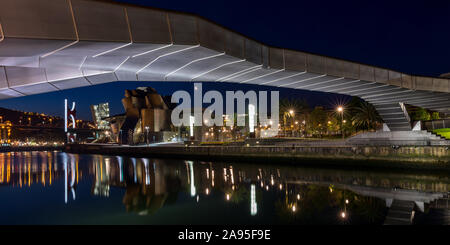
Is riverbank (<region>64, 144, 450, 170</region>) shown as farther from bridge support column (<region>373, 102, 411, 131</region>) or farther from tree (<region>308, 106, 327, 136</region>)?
tree (<region>308, 106, 327, 136</region>)

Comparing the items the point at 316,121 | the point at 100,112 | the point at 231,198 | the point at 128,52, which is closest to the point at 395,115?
the point at 231,198

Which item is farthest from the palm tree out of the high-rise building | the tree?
the high-rise building

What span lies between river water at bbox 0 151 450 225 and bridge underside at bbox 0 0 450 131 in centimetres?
657

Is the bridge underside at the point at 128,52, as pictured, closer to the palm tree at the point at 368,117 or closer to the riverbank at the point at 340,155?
the riverbank at the point at 340,155

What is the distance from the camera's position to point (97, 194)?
20312 millimetres

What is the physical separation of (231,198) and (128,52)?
1013 cm

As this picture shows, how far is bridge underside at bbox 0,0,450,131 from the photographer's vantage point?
8680 millimetres

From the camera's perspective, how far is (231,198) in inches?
700

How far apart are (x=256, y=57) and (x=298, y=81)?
6963mm

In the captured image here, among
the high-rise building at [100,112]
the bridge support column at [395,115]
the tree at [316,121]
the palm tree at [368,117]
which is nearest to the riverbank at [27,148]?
the high-rise building at [100,112]

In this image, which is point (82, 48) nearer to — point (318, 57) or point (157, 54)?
point (157, 54)

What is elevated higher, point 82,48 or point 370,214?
point 82,48

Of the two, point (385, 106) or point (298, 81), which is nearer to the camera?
point (298, 81)
